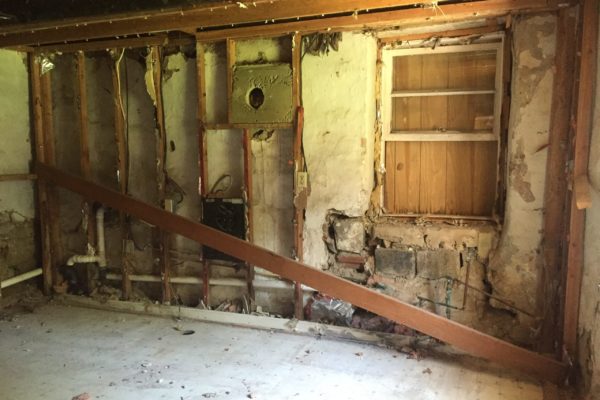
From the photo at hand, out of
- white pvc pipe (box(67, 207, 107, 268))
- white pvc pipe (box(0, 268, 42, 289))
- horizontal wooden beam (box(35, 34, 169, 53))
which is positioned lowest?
white pvc pipe (box(0, 268, 42, 289))

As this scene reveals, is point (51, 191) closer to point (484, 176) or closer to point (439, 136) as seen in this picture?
point (439, 136)

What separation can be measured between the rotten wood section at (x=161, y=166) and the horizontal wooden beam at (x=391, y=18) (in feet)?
1.66

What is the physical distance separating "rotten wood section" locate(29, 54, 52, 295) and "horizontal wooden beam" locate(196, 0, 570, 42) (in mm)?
1801

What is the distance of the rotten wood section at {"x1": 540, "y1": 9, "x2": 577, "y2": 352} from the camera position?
2.92 metres

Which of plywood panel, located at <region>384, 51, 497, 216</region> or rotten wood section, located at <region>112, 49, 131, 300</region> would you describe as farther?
rotten wood section, located at <region>112, 49, 131, 300</region>

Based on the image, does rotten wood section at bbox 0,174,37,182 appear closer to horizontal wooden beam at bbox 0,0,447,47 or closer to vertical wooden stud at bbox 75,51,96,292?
vertical wooden stud at bbox 75,51,96,292

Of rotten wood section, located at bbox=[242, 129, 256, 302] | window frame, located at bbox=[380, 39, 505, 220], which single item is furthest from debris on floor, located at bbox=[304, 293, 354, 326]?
window frame, located at bbox=[380, 39, 505, 220]

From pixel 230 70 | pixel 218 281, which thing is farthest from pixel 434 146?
pixel 218 281

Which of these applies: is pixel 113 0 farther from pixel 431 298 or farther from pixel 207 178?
pixel 431 298

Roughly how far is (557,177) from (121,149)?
11.6 ft

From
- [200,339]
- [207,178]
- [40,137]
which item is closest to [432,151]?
[207,178]

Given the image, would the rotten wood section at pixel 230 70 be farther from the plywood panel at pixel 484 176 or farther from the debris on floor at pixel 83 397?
the debris on floor at pixel 83 397

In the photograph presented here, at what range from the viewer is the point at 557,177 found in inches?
119

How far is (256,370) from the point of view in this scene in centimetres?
306
